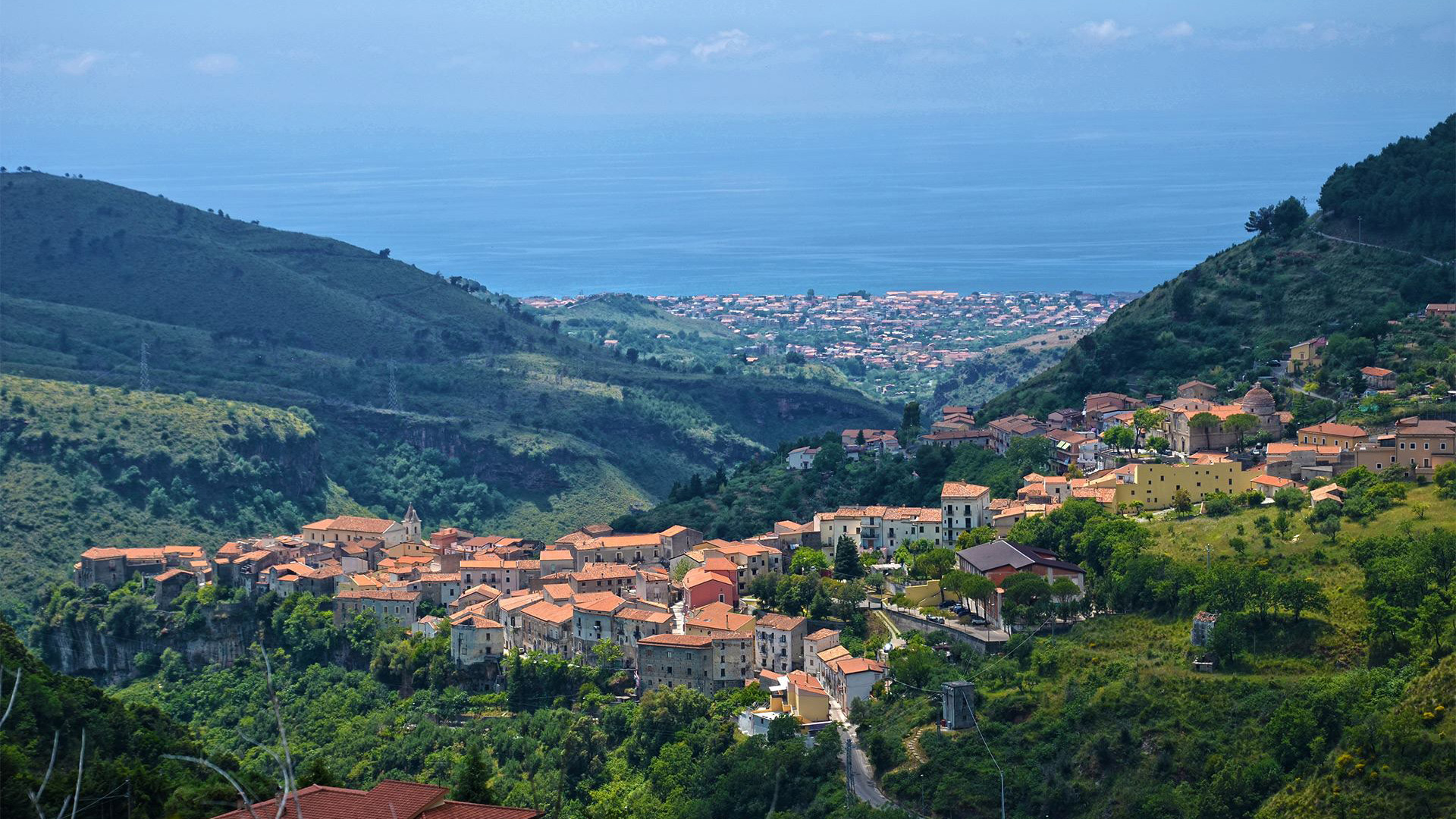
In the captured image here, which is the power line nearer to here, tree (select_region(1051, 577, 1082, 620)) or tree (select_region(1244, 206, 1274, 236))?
tree (select_region(1051, 577, 1082, 620))

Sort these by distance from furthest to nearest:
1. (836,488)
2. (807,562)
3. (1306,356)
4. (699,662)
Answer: (836,488), (1306,356), (807,562), (699,662)

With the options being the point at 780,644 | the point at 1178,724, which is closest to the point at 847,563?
the point at 780,644

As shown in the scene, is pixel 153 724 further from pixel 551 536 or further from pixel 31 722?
pixel 551 536

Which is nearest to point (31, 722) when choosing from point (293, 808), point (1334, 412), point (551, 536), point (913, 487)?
point (293, 808)

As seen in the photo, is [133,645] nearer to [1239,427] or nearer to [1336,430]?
[1239,427]

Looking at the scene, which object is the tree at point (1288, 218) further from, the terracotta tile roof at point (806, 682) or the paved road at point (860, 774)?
the paved road at point (860, 774)

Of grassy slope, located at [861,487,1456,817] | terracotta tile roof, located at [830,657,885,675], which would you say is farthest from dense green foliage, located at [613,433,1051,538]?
grassy slope, located at [861,487,1456,817]
